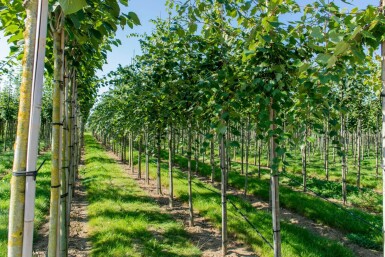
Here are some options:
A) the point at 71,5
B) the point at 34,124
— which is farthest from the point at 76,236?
the point at 71,5

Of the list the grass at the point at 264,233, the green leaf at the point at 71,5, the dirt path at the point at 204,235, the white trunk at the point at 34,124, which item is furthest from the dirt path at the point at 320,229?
the green leaf at the point at 71,5

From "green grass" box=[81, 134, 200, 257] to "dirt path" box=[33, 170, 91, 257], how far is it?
161 millimetres

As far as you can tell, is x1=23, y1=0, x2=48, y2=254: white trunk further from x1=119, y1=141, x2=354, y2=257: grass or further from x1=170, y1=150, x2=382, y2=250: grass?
x1=170, y1=150, x2=382, y2=250: grass

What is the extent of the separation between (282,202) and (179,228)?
14.9 ft

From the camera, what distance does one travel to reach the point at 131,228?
616cm

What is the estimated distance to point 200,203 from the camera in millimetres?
8305

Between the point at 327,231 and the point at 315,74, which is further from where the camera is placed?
the point at 327,231

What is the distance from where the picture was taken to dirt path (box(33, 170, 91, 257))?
525cm

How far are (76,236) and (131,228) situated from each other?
44.4 inches

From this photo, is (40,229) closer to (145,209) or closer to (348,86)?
(145,209)

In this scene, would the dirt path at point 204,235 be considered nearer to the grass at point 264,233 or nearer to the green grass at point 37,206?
the grass at point 264,233

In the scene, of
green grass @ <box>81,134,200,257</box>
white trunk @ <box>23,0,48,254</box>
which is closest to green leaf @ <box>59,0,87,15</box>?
white trunk @ <box>23,0,48,254</box>

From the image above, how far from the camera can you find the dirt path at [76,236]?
17.2 feet

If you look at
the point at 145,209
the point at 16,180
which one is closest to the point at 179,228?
the point at 145,209
